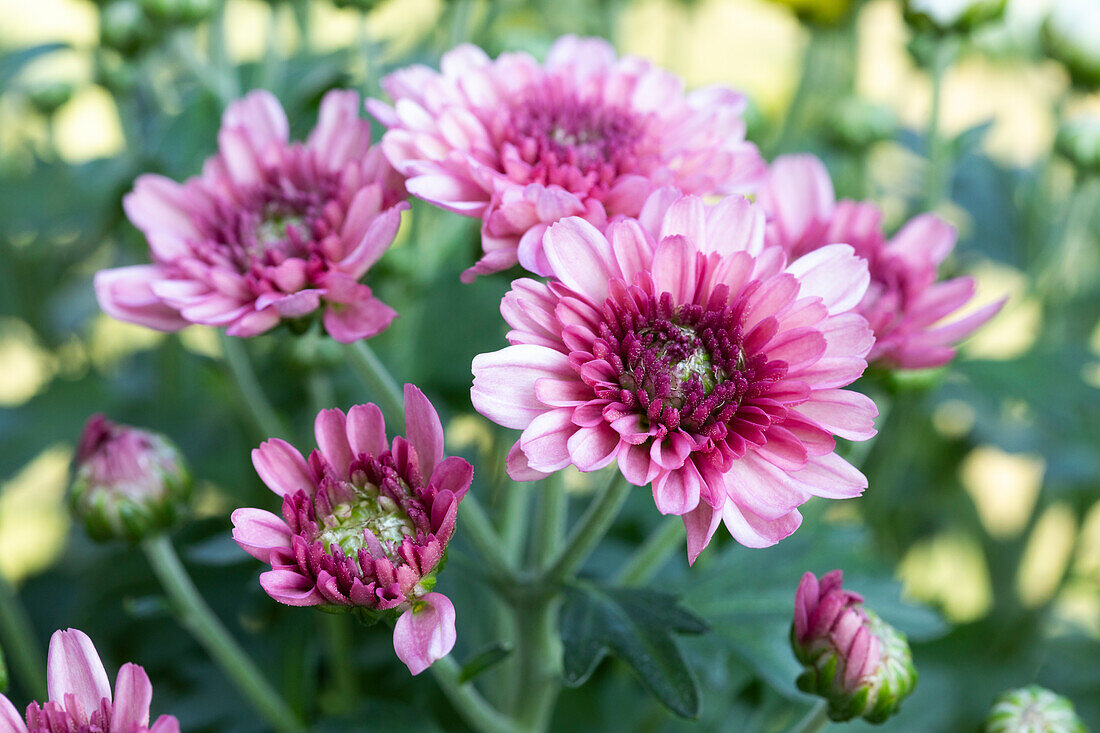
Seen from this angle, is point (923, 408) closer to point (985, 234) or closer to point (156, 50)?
point (985, 234)

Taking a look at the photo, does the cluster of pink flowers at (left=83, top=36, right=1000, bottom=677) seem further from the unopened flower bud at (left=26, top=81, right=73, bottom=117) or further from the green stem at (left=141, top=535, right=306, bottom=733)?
the unopened flower bud at (left=26, top=81, right=73, bottom=117)

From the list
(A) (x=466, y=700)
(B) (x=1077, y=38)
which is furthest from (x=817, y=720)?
(B) (x=1077, y=38)

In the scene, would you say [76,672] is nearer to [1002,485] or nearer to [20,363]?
[20,363]

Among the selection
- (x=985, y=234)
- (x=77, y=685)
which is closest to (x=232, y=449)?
(x=77, y=685)

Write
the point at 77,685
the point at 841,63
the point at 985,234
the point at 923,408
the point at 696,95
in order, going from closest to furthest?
the point at 77,685, the point at 696,95, the point at 923,408, the point at 985,234, the point at 841,63

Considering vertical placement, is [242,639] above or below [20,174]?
below

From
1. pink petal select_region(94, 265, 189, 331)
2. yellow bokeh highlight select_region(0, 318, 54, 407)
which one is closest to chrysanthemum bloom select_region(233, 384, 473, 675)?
pink petal select_region(94, 265, 189, 331)
